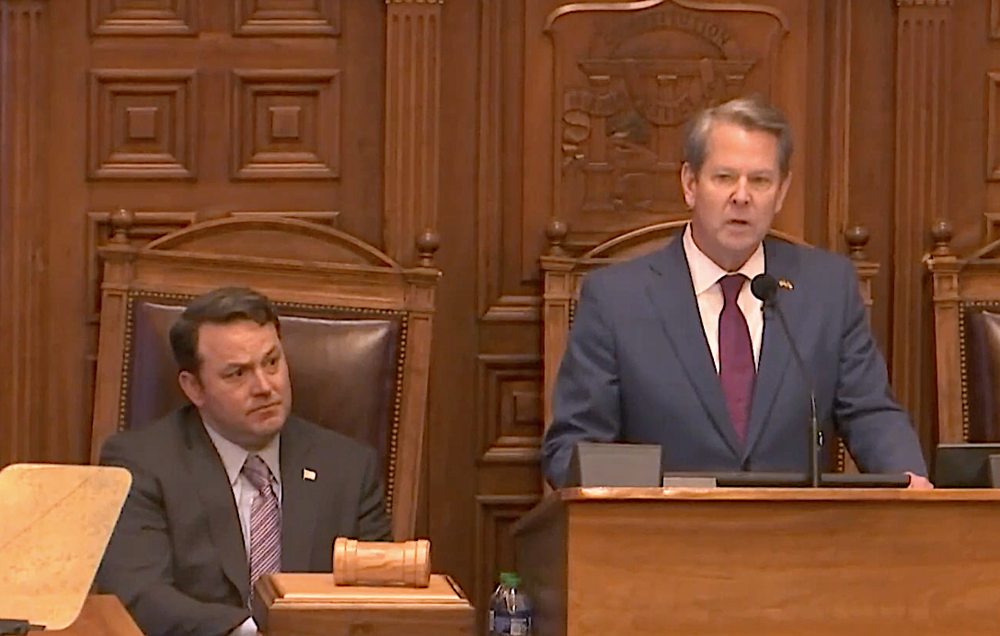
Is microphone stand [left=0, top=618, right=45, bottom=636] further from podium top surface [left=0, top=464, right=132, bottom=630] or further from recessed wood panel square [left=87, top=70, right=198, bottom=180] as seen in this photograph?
recessed wood panel square [left=87, top=70, right=198, bottom=180]

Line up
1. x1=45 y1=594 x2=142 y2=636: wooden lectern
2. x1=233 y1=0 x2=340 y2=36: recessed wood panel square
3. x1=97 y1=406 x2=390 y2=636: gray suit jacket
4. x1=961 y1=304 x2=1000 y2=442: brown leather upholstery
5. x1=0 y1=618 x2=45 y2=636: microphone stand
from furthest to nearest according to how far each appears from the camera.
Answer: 1. x1=233 y1=0 x2=340 y2=36: recessed wood panel square
2. x1=961 y1=304 x2=1000 y2=442: brown leather upholstery
3. x1=97 y1=406 x2=390 y2=636: gray suit jacket
4. x1=45 y1=594 x2=142 y2=636: wooden lectern
5. x1=0 y1=618 x2=45 y2=636: microphone stand

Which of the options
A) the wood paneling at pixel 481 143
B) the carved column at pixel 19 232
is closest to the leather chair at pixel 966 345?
the wood paneling at pixel 481 143

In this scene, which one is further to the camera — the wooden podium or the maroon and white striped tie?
the maroon and white striped tie

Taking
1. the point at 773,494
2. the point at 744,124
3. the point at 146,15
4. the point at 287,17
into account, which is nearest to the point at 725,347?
the point at 744,124

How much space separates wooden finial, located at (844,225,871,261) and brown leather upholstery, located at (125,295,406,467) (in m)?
1.14

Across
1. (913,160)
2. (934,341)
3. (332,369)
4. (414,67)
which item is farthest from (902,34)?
(332,369)

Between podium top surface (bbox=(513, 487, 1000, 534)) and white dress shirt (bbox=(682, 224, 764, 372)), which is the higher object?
white dress shirt (bbox=(682, 224, 764, 372))

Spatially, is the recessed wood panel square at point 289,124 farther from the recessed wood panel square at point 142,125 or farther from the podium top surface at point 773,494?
the podium top surface at point 773,494

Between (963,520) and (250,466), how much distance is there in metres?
1.70

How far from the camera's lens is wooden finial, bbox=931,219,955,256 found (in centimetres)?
445

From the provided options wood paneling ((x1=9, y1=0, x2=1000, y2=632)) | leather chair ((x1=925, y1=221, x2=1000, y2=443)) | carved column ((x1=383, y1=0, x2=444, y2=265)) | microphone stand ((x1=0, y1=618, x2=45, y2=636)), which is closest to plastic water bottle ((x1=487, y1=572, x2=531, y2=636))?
wood paneling ((x1=9, y1=0, x2=1000, y2=632))

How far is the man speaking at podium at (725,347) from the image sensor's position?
3.65 meters

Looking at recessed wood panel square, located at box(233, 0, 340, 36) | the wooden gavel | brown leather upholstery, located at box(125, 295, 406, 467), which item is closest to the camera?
the wooden gavel

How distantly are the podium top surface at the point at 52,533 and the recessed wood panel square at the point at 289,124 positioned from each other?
2.21 metres
